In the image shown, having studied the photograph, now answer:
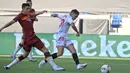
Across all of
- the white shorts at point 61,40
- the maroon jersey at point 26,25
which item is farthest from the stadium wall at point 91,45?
the maroon jersey at point 26,25

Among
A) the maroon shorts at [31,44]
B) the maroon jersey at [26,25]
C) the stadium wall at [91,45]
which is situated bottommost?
the stadium wall at [91,45]

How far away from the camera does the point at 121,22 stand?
25312mm

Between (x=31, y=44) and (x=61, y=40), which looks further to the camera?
(x=61, y=40)

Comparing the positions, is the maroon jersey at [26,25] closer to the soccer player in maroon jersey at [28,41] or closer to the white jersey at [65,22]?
the soccer player in maroon jersey at [28,41]

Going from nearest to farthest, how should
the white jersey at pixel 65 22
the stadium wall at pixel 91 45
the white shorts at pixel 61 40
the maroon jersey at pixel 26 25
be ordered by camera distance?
1. the maroon jersey at pixel 26 25
2. the white jersey at pixel 65 22
3. the white shorts at pixel 61 40
4. the stadium wall at pixel 91 45

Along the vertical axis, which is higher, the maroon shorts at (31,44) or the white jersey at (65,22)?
the white jersey at (65,22)

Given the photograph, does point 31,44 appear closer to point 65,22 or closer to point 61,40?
point 61,40

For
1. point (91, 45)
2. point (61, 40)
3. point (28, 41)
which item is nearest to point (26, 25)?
point (28, 41)

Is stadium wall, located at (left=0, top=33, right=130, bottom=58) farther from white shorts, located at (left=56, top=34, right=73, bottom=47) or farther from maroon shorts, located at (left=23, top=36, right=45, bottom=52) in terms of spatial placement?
maroon shorts, located at (left=23, top=36, right=45, bottom=52)

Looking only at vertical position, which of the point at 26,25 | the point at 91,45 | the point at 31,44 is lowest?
the point at 91,45

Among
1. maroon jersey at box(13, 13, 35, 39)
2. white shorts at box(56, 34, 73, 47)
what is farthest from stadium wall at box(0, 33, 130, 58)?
maroon jersey at box(13, 13, 35, 39)

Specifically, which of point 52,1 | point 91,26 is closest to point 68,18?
point 91,26

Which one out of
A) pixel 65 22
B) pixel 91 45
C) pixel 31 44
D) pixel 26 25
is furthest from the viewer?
pixel 91 45

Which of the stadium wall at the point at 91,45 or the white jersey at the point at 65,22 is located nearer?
the white jersey at the point at 65,22
